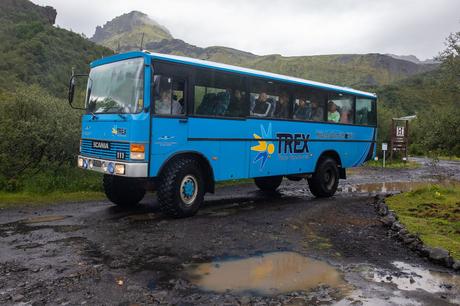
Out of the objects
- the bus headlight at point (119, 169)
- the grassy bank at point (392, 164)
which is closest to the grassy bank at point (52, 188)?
the bus headlight at point (119, 169)

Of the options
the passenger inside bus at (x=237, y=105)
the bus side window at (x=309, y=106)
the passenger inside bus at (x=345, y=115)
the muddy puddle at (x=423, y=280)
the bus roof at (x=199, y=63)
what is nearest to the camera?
the muddy puddle at (x=423, y=280)

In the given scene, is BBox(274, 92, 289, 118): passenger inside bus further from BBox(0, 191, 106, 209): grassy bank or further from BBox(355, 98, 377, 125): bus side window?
BBox(0, 191, 106, 209): grassy bank

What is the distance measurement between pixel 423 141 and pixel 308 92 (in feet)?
12.4

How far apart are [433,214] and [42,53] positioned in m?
56.7

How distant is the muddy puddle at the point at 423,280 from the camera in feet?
16.8

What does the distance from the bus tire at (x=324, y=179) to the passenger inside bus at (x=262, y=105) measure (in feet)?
9.71

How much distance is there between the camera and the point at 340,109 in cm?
1288

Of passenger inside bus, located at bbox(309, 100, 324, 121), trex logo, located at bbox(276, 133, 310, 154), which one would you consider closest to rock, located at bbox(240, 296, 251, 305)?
trex logo, located at bbox(276, 133, 310, 154)

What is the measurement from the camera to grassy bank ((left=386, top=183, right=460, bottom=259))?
746 cm

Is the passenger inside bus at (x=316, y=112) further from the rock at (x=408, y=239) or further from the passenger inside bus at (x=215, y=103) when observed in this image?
the rock at (x=408, y=239)

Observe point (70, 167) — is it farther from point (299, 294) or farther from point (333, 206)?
point (299, 294)

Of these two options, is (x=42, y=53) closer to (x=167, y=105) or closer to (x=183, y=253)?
(x=167, y=105)

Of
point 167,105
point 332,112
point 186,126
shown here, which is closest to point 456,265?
point 186,126

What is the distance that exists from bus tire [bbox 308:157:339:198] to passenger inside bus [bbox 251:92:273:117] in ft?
9.71
